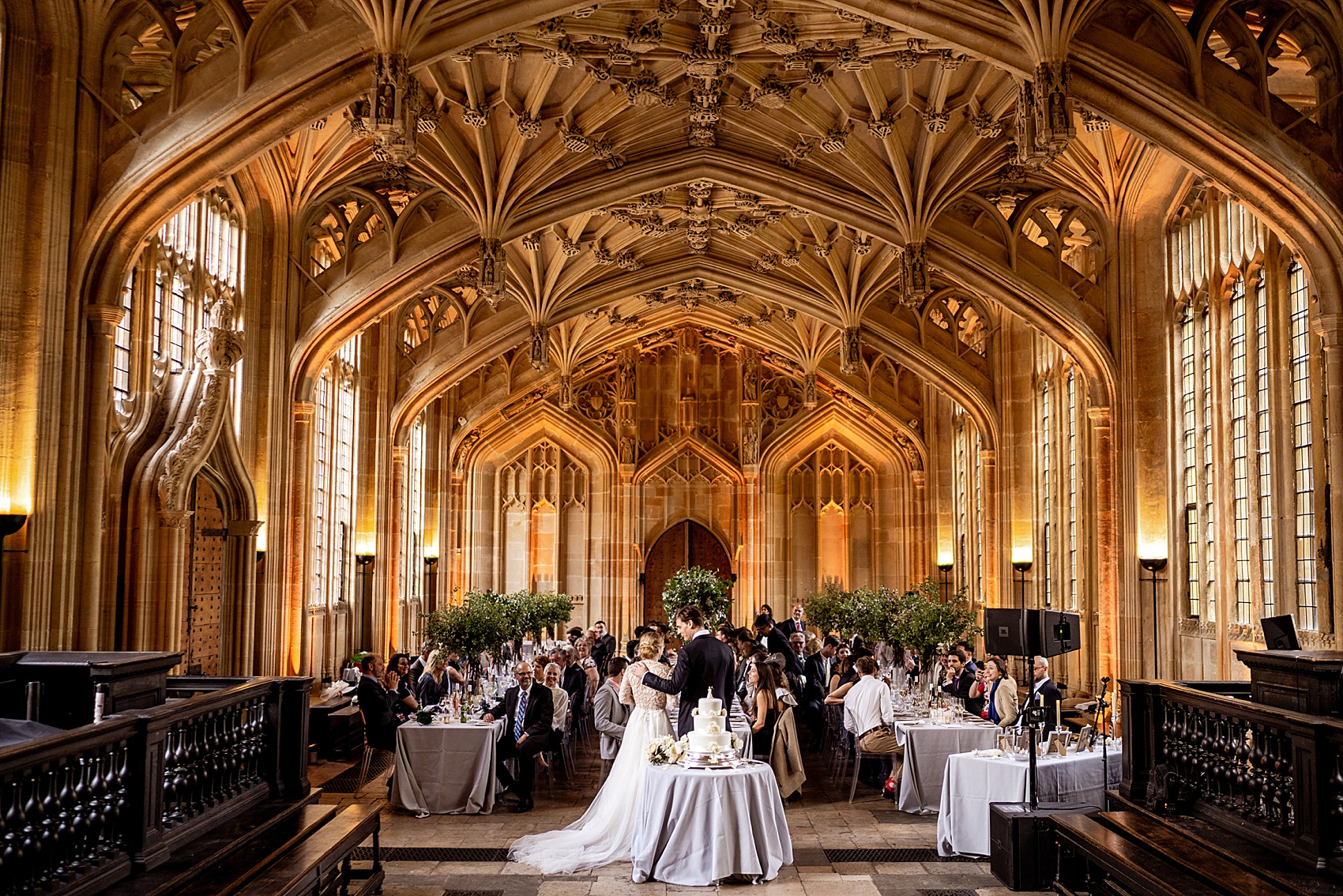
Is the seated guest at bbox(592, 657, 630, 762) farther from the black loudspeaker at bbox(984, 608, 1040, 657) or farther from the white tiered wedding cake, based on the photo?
the black loudspeaker at bbox(984, 608, 1040, 657)

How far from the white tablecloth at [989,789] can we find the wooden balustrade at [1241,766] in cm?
146

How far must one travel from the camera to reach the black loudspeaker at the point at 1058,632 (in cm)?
788

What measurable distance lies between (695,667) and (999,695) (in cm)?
301

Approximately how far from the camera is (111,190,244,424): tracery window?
10008mm

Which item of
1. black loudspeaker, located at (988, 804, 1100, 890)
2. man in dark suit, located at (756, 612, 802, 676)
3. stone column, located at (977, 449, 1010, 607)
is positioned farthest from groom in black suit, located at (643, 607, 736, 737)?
stone column, located at (977, 449, 1010, 607)

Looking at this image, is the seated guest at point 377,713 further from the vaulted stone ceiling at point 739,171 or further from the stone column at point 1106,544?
the stone column at point 1106,544

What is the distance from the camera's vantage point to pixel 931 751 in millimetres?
9289

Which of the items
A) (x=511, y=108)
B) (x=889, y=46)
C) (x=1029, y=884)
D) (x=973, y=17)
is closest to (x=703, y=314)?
(x=511, y=108)

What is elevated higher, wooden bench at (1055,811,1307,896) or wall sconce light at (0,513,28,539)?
wall sconce light at (0,513,28,539)

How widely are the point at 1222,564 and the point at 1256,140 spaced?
389cm

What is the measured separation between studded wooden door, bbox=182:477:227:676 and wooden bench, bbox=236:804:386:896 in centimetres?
520

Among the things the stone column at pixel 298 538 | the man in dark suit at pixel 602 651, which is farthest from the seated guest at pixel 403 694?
the man in dark suit at pixel 602 651

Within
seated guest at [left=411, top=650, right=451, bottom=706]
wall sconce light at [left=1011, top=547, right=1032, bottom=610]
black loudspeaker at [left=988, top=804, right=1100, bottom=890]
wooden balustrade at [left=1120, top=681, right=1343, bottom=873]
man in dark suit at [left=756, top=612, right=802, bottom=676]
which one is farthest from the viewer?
wall sconce light at [left=1011, top=547, right=1032, bottom=610]

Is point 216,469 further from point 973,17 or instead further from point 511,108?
point 973,17
